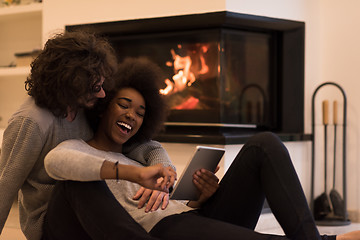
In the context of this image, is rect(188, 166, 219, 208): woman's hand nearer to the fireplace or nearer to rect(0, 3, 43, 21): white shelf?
the fireplace

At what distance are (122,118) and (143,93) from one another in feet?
0.55

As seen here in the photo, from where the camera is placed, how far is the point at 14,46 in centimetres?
460

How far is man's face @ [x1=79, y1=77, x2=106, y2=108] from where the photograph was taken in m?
1.83

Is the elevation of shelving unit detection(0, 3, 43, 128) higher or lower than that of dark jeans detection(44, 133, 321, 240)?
higher

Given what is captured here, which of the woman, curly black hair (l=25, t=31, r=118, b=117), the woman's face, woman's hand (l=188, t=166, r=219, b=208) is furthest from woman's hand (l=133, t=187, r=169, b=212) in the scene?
curly black hair (l=25, t=31, r=118, b=117)

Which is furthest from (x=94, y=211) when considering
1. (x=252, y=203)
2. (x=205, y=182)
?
(x=252, y=203)

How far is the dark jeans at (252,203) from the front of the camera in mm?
1639

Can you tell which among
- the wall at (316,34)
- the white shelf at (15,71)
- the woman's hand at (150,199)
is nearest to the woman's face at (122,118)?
the woman's hand at (150,199)

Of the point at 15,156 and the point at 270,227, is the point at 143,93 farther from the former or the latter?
the point at 270,227

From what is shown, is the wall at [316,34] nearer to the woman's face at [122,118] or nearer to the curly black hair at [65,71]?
the woman's face at [122,118]

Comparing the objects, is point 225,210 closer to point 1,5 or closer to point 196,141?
point 196,141

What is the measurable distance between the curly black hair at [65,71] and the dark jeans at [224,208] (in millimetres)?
274

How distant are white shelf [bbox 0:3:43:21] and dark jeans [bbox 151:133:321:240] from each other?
8.61 ft

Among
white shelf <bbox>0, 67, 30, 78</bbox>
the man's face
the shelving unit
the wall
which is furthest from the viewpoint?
the shelving unit
